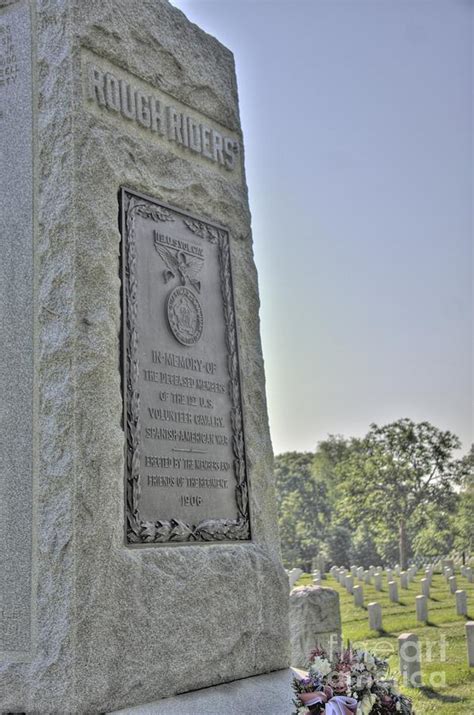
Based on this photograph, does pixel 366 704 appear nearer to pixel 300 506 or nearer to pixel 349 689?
pixel 349 689

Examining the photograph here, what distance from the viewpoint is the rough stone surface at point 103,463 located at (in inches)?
155

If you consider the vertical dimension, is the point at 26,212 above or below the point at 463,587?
above

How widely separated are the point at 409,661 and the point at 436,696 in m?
0.66

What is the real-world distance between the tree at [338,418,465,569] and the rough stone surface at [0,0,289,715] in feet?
119

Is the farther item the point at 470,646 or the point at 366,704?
the point at 470,646

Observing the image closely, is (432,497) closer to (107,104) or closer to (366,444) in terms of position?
(366,444)

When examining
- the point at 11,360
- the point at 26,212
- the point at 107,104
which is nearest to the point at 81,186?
the point at 26,212

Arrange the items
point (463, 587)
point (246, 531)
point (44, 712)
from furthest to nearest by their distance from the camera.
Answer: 1. point (463, 587)
2. point (246, 531)
3. point (44, 712)

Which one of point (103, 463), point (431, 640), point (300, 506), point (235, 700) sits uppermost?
point (103, 463)

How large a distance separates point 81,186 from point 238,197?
160 centimetres

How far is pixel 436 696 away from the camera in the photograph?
959 centimetres

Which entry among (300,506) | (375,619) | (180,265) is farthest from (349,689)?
(300,506)

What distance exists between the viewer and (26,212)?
4516 mm

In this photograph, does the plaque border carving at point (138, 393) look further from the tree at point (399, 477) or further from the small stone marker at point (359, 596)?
the tree at point (399, 477)
